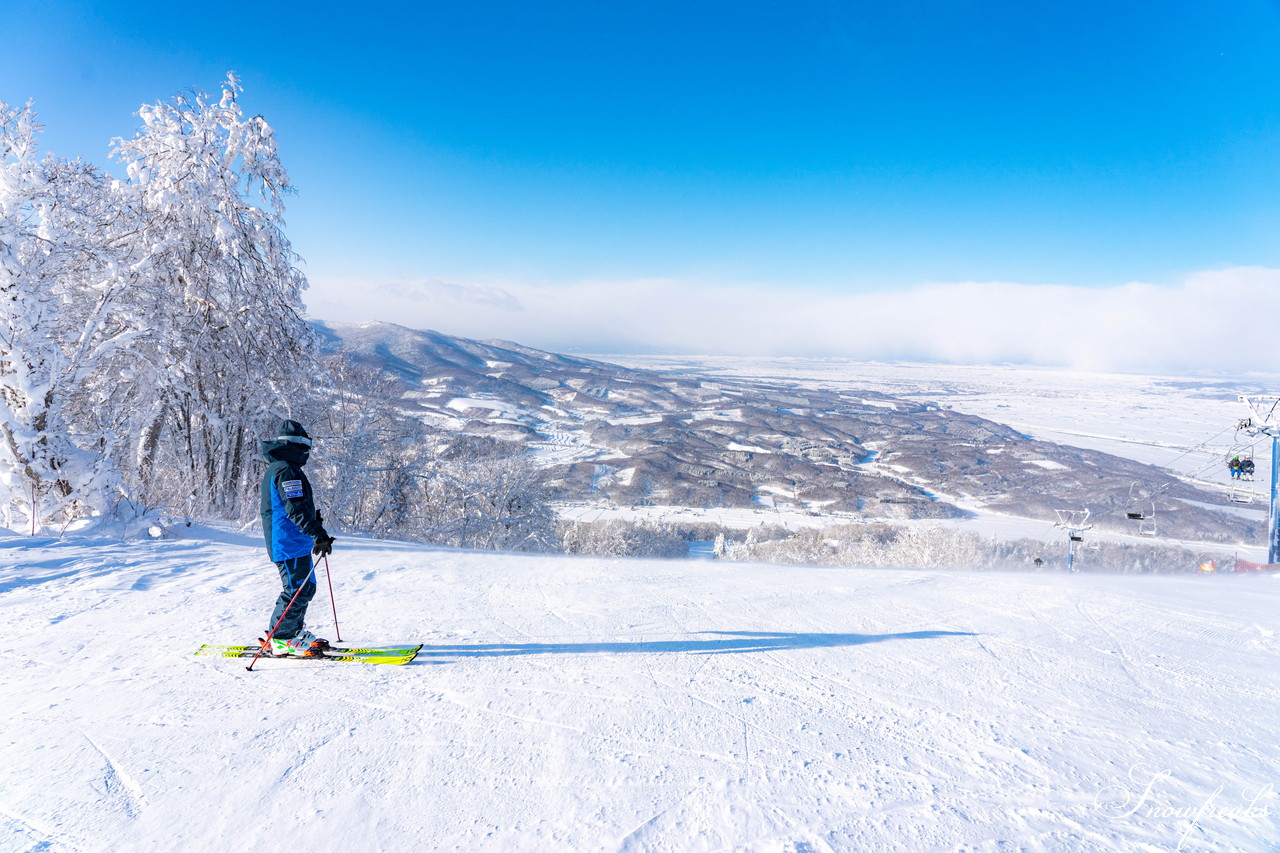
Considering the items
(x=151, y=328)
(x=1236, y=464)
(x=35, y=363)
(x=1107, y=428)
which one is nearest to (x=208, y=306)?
(x=151, y=328)

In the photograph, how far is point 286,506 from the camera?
3.73 meters

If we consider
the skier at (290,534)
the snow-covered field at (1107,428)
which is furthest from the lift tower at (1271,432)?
the skier at (290,534)

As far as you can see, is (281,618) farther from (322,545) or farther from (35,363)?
(35,363)

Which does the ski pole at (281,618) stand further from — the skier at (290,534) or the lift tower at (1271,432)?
the lift tower at (1271,432)

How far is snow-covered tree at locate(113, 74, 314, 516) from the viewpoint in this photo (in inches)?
409

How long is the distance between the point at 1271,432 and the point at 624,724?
1886 centimetres

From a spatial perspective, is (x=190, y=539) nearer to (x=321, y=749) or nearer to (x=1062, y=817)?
(x=321, y=749)

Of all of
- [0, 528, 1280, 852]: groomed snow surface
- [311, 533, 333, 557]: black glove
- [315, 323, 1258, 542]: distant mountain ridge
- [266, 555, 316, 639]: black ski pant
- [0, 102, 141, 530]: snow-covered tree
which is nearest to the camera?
[0, 528, 1280, 852]: groomed snow surface

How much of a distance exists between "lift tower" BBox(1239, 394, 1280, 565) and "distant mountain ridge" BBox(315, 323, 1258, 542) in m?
13.7

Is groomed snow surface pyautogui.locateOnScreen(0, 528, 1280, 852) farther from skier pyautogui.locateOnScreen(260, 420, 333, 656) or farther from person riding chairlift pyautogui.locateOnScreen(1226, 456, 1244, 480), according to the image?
person riding chairlift pyautogui.locateOnScreen(1226, 456, 1244, 480)

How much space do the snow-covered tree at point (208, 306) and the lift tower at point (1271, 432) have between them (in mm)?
23821

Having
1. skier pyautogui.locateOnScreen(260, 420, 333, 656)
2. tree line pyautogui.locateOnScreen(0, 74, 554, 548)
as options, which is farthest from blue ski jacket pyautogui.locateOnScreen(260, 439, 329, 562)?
tree line pyautogui.locateOnScreen(0, 74, 554, 548)

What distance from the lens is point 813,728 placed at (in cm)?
312

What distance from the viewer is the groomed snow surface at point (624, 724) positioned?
230 centimetres
